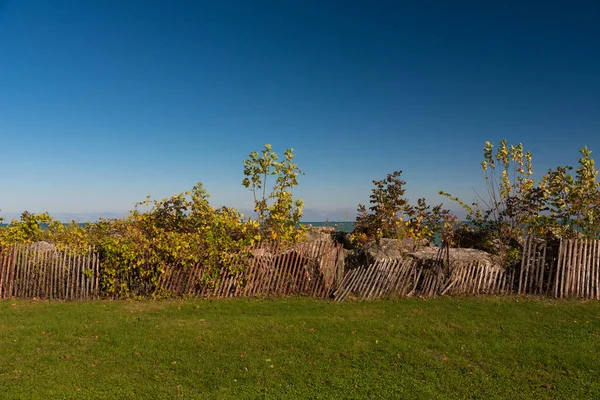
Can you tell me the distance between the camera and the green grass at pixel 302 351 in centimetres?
569

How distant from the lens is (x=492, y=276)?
11.3 meters

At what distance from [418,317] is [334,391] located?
4.11m

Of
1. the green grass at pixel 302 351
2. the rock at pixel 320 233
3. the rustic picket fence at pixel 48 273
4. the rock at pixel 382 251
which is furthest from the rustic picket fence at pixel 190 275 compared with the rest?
the rock at pixel 320 233

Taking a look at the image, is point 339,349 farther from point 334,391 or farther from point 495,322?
point 495,322

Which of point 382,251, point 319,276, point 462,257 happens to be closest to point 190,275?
point 319,276

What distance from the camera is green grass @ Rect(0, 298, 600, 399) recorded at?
569 cm

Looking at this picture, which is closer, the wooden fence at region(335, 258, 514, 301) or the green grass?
the green grass

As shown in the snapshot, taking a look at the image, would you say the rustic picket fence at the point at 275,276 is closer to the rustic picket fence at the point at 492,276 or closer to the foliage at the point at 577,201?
the rustic picket fence at the point at 492,276

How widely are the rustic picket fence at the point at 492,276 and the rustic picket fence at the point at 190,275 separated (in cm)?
88

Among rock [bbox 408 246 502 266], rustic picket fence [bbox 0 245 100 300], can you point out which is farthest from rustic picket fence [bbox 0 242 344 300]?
rock [bbox 408 246 502 266]

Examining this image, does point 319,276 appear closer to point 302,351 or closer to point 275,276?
point 275,276

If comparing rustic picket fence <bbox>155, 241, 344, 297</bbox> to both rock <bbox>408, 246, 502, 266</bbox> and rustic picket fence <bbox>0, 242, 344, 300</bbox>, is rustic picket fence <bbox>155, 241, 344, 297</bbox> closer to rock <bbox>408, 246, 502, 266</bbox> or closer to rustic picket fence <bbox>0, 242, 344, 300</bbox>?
rustic picket fence <bbox>0, 242, 344, 300</bbox>

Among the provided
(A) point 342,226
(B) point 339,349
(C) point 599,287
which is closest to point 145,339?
(B) point 339,349

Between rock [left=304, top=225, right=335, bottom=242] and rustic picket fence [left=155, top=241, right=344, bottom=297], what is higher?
rock [left=304, top=225, right=335, bottom=242]
